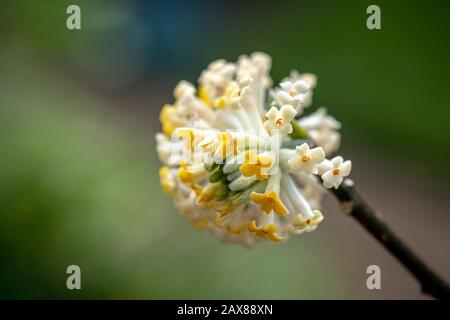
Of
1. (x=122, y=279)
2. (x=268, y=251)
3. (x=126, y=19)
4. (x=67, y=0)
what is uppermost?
(x=126, y=19)

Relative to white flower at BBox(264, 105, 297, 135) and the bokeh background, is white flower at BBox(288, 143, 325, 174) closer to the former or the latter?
white flower at BBox(264, 105, 297, 135)

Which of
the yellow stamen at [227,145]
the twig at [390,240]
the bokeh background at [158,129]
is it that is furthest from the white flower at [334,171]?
the bokeh background at [158,129]

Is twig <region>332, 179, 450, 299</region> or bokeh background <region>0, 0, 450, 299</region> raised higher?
bokeh background <region>0, 0, 450, 299</region>

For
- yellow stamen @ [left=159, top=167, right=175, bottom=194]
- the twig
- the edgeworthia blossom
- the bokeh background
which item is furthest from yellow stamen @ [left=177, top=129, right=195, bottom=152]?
the bokeh background

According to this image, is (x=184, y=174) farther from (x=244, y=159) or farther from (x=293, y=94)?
(x=293, y=94)
